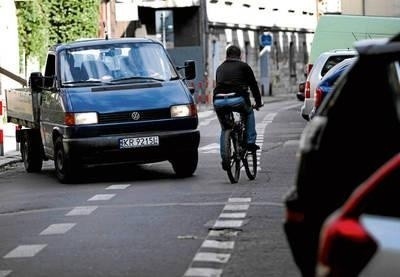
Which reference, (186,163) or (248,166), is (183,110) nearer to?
(186,163)

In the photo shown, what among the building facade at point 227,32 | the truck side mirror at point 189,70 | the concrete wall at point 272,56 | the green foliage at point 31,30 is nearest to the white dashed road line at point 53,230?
the truck side mirror at point 189,70

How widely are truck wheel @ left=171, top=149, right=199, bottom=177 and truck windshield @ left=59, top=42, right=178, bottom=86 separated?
115 centimetres

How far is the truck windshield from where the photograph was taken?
1631 cm

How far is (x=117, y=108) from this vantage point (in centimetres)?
1549

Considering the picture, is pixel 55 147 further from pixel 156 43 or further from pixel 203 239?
pixel 203 239

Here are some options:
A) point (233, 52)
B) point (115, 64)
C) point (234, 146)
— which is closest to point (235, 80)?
point (233, 52)

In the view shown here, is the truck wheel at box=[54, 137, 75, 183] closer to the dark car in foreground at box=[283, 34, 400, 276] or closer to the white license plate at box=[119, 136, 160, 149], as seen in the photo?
the white license plate at box=[119, 136, 160, 149]

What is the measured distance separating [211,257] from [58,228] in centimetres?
264

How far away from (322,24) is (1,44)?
976 cm

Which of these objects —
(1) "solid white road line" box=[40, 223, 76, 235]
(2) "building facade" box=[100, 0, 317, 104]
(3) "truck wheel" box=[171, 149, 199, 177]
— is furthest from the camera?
(2) "building facade" box=[100, 0, 317, 104]

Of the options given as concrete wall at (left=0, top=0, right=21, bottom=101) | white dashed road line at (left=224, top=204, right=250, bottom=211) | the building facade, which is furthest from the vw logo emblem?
the building facade

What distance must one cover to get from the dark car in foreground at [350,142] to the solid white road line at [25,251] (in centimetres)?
498

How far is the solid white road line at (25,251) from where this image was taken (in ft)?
31.6

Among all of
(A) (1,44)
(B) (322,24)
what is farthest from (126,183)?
(A) (1,44)
